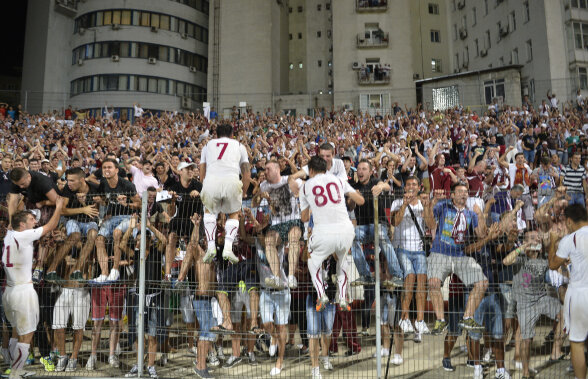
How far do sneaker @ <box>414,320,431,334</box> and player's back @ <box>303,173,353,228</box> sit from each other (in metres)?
2.12

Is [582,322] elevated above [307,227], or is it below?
below

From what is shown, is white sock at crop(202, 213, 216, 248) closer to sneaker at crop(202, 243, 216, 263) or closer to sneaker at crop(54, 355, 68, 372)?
sneaker at crop(202, 243, 216, 263)

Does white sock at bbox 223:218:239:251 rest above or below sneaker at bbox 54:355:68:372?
above

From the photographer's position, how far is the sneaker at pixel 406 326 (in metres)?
6.84

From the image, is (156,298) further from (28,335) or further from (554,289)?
(554,289)

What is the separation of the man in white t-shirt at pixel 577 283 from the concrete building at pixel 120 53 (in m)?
41.5

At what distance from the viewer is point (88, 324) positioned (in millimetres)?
8406

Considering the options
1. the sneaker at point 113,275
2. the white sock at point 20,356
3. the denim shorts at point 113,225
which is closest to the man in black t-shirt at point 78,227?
the denim shorts at point 113,225

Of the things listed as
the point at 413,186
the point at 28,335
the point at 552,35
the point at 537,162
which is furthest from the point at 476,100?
the point at 28,335

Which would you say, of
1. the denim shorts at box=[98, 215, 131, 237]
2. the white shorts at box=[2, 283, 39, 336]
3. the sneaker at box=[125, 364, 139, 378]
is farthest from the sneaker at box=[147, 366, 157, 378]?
the denim shorts at box=[98, 215, 131, 237]

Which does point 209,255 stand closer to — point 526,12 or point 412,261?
point 412,261

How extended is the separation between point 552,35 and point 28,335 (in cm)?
3713

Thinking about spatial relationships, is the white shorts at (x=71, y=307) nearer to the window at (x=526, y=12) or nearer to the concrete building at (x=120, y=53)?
the concrete building at (x=120, y=53)

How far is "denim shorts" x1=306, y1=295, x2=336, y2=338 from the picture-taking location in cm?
676
